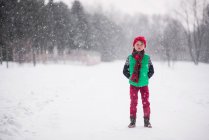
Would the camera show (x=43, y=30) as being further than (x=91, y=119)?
Yes

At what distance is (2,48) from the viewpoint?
56.5ft

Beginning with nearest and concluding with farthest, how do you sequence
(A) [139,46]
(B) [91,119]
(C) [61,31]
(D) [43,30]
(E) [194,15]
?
(A) [139,46] < (B) [91,119] < (D) [43,30] < (E) [194,15] < (C) [61,31]

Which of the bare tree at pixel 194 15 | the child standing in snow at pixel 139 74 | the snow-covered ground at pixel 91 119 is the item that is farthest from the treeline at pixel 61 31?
the child standing in snow at pixel 139 74

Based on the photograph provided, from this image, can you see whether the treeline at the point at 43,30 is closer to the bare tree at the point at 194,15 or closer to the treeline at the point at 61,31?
the treeline at the point at 61,31

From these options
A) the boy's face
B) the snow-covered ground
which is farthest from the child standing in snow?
the snow-covered ground

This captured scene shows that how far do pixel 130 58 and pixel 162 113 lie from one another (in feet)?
7.95

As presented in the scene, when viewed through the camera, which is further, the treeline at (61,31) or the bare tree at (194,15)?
the bare tree at (194,15)

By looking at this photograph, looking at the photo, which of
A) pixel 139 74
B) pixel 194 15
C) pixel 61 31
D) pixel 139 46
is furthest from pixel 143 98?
pixel 194 15

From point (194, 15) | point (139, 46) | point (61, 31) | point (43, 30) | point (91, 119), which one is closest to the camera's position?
point (139, 46)

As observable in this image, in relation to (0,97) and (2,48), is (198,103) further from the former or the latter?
(2,48)

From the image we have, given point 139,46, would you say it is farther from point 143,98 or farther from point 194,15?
point 194,15

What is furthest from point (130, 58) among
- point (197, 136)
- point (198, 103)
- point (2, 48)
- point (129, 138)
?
point (2, 48)

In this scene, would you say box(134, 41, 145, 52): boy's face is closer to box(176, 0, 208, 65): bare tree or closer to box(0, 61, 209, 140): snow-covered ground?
box(0, 61, 209, 140): snow-covered ground

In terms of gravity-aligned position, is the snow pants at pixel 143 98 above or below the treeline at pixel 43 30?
below
